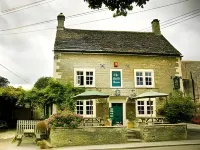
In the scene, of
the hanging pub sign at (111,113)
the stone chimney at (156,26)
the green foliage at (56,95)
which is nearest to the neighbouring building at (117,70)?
the hanging pub sign at (111,113)

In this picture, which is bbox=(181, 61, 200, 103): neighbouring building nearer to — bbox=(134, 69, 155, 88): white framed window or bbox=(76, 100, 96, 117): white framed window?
bbox=(134, 69, 155, 88): white framed window

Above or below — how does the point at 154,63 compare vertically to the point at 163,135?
above

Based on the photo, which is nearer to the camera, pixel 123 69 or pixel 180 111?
pixel 180 111

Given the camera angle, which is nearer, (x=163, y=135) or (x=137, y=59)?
(x=163, y=135)

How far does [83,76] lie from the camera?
2028 centimetres

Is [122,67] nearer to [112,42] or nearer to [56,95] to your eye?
[112,42]

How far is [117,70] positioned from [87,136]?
28.0 feet

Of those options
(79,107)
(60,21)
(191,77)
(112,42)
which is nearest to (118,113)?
(79,107)

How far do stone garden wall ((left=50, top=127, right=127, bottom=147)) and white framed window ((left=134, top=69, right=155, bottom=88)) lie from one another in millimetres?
7603

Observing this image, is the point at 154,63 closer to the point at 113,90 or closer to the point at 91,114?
the point at 113,90

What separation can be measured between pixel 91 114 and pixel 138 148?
25.8 ft

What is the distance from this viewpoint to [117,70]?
2091 cm

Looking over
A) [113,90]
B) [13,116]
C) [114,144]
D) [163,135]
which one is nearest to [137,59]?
[113,90]

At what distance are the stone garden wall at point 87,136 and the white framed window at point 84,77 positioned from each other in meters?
6.72
